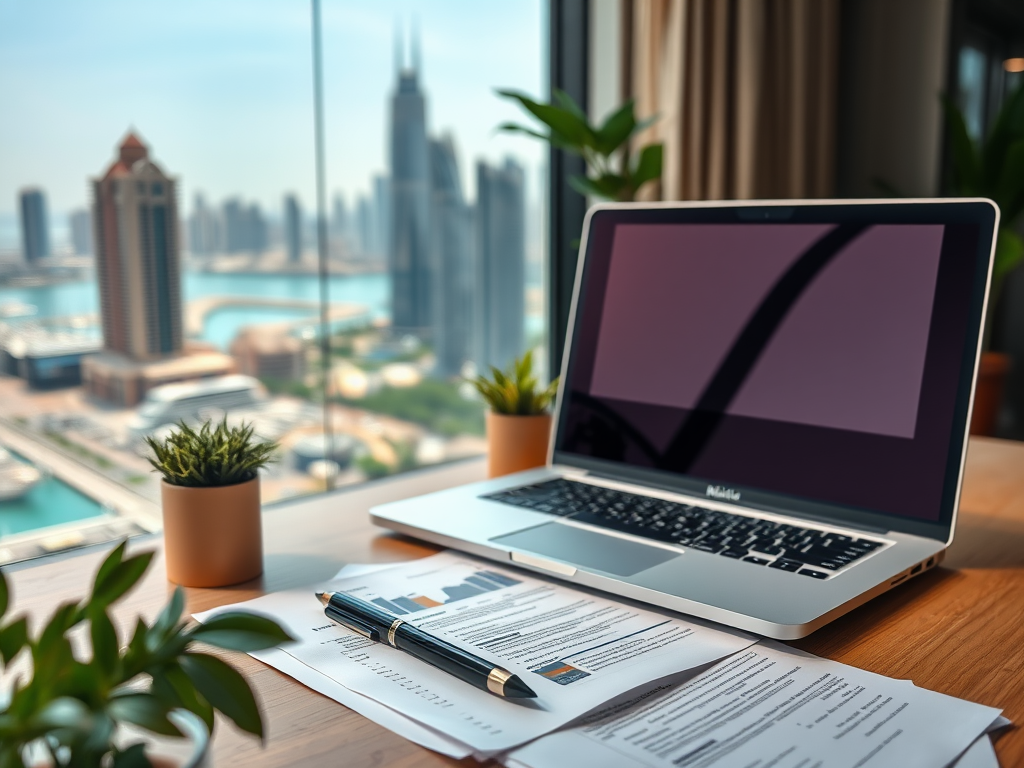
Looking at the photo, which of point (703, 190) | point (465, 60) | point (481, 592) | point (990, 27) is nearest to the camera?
point (481, 592)

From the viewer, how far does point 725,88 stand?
194cm

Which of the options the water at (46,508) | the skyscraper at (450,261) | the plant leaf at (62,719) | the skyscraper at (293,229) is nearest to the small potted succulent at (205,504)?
the plant leaf at (62,719)

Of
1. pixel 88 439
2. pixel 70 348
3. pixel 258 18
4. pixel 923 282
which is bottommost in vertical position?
pixel 88 439

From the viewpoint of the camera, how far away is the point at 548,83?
1.97 meters

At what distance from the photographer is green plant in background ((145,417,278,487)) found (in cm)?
79

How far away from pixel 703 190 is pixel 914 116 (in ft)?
2.92

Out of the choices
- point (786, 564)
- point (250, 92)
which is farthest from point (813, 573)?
point (250, 92)

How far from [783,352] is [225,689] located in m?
0.69

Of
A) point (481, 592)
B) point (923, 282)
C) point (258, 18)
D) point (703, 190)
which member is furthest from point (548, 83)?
point (481, 592)

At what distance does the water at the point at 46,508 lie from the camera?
1314mm

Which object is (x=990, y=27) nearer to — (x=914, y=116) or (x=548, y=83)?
(x=914, y=116)

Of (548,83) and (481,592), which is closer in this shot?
(481,592)

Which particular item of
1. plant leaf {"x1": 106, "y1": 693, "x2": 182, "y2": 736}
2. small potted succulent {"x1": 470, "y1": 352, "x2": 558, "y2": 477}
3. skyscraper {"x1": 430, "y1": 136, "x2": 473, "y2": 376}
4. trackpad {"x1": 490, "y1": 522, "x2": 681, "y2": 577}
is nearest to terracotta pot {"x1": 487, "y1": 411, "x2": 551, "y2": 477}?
small potted succulent {"x1": 470, "y1": 352, "x2": 558, "y2": 477}

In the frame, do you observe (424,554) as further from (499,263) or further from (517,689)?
(499,263)
